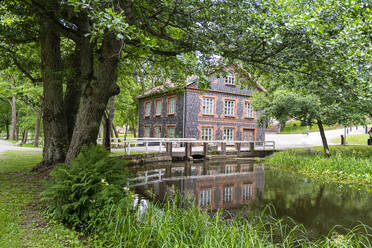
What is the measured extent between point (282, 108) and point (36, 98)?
17521mm

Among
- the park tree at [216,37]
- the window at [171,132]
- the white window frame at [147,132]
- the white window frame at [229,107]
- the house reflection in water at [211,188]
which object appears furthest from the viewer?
the white window frame at [147,132]

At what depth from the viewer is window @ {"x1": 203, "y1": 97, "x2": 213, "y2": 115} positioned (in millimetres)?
24344

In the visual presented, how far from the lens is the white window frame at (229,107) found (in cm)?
2561

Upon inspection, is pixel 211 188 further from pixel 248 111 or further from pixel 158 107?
pixel 158 107

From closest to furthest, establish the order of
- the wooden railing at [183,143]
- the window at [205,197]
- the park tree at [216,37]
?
the park tree at [216,37] < the window at [205,197] < the wooden railing at [183,143]

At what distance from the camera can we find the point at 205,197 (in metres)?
8.25

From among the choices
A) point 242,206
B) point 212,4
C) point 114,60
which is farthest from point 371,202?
point 114,60

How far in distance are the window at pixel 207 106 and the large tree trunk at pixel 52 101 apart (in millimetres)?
16664

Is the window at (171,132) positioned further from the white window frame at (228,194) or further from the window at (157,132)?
the white window frame at (228,194)

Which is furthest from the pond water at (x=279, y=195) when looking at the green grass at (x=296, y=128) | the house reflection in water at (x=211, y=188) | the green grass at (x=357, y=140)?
the green grass at (x=296, y=128)

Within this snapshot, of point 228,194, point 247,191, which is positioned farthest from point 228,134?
point 228,194

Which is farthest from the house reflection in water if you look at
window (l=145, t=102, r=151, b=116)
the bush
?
window (l=145, t=102, r=151, b=116)

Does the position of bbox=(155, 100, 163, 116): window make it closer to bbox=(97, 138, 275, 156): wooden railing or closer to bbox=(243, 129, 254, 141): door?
bbox=(97, 138, 275, 156): wooden railing

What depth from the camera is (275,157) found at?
655 inches
